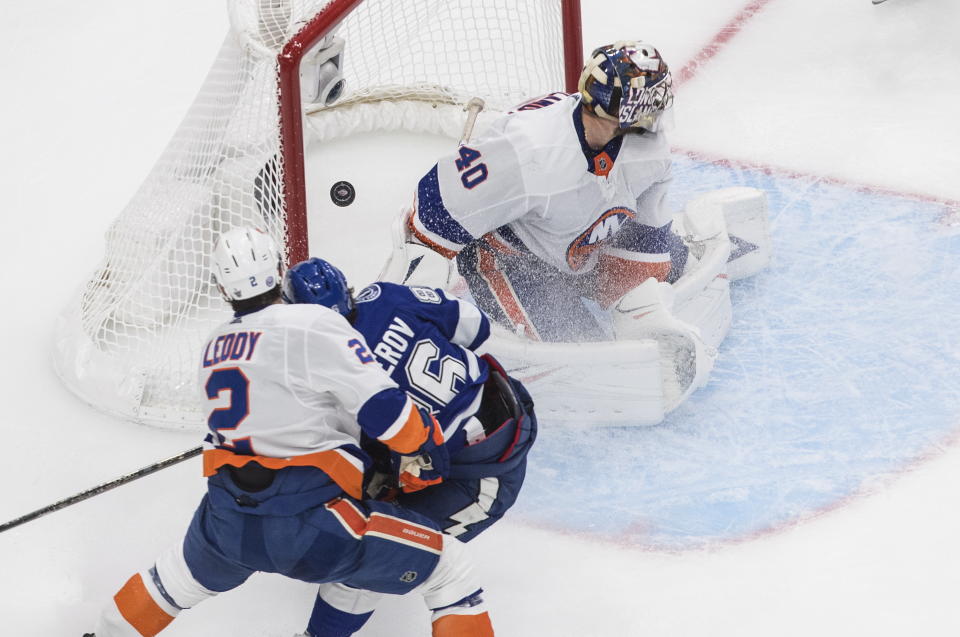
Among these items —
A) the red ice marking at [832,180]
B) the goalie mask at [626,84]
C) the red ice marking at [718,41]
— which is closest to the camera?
the goalie mask at [626,84]

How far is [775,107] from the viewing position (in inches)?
166

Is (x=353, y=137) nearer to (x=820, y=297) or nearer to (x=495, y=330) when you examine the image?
(x=495, y=330)

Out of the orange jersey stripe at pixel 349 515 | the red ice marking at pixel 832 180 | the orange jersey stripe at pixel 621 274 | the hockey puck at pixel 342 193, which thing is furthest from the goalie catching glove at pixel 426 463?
the red ice marking at pixel 832 180

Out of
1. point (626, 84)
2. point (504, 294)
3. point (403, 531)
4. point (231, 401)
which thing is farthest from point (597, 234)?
point (231, 401)

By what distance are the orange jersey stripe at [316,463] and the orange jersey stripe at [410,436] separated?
96 mm

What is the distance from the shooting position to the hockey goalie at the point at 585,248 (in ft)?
8.76

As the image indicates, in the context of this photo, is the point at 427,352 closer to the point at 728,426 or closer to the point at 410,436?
the point at 410,436

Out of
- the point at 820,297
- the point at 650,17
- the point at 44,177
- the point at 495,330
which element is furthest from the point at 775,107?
the point at 44,177

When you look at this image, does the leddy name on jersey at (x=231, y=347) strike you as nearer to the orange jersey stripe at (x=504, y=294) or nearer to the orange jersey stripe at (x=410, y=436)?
the orange jersey stripe at (x=410, y=436)

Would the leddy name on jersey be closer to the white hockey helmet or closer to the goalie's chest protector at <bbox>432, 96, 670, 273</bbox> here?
the white hockey helmet

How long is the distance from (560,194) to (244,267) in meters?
0.87

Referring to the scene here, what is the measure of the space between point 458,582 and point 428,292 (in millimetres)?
582

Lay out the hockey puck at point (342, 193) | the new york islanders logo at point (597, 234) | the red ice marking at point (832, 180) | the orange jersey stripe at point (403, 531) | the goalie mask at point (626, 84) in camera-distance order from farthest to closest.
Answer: the red ice marking at point (832, 180) → the hockey puck at point (342, 193) → the new york islanders logo at point (597, 234) → the goalie mask at point (626, 84) → the orange jersey stripe at point (403, 531)

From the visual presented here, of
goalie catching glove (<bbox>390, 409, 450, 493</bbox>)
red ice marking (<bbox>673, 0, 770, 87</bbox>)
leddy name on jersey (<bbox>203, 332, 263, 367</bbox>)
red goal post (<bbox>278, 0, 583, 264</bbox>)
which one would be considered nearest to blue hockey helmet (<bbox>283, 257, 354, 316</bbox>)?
leddy name on jersey (<bbox>203, 332, 263, 367</bbox>)
